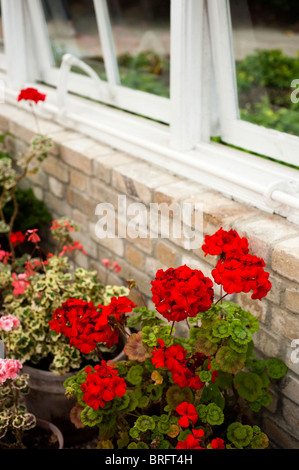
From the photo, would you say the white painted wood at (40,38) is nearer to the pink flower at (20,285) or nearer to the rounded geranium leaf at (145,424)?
the pink flower at (20,285)

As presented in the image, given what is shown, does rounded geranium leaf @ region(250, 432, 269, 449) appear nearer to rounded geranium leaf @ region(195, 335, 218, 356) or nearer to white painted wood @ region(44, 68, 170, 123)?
rounded geranium leaf @ region(195, 335, 218, 356)

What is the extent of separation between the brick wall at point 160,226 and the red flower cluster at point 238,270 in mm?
186

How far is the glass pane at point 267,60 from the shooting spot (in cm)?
223

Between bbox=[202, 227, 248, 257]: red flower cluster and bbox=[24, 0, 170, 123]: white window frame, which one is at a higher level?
bbox=[24, 0, 170, 123]: white window frame

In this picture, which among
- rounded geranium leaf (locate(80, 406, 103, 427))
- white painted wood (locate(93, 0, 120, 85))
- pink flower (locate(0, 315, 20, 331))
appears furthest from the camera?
white painted wood (locate(93, 0, 120, 85))

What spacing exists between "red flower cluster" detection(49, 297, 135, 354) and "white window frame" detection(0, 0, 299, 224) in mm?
670

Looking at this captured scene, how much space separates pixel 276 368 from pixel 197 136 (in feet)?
3.49

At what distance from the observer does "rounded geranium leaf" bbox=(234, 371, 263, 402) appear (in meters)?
1.80

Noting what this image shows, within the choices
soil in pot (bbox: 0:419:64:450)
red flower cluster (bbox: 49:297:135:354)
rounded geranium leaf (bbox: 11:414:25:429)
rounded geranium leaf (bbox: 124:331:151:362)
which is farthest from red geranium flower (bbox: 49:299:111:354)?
soil in pot (bbox: 0:419:64:450)

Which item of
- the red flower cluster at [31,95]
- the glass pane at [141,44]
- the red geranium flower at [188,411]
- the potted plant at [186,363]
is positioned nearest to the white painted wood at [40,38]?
the glass pane at [141,44]

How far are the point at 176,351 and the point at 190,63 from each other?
1211 mm

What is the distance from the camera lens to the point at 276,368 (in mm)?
1806

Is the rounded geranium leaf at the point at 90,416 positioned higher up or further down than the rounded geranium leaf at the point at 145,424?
higher up

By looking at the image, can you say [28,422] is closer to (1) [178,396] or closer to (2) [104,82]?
(1) [178,396]
